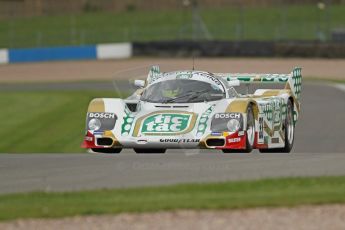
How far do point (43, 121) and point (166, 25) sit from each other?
126 feet

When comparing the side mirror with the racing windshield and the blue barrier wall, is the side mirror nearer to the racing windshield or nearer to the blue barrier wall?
the racing windshield

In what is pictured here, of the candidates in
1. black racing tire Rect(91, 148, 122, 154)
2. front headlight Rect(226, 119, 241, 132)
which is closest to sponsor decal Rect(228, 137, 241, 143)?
front headlight Rect(226, 119, 241, 132)

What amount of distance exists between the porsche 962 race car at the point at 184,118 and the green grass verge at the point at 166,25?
3832cm

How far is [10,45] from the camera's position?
58.6 m

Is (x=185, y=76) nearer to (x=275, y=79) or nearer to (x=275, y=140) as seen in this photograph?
(x=275, y=140)

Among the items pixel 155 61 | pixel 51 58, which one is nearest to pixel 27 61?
pixel 51 58

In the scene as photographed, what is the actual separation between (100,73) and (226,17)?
1916 cm

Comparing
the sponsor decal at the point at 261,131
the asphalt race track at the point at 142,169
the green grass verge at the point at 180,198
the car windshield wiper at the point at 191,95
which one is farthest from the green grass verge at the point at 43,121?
the green grass verge at the point at 180,198

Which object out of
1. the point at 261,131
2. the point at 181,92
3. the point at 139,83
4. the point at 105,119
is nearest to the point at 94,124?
the point at 105,119

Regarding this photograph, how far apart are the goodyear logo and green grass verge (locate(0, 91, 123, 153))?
7737 millimetres

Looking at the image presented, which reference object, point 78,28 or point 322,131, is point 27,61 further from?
point 322,131

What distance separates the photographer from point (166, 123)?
15594 mm

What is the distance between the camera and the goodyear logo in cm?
1549

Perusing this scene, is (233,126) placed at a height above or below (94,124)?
above
